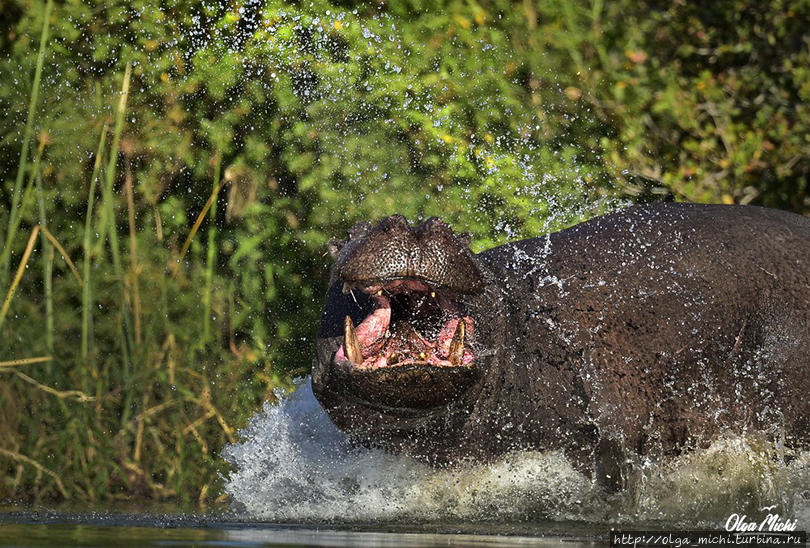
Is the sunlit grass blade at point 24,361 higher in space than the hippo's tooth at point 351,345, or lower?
lower

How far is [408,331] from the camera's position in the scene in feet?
15.5

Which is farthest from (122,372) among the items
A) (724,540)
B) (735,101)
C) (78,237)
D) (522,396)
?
(735,101)

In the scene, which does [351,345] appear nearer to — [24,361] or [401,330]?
[401,330]

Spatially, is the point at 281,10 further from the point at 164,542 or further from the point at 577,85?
the point at 164,542

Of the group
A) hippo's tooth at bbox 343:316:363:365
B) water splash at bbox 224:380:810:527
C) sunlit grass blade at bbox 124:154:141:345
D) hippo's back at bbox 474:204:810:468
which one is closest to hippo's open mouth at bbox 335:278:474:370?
hippo's tooth at bbox 343:316:363:365

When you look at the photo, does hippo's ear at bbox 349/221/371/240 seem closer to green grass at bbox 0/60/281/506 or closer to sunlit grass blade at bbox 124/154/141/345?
green grass at bbox 0/60/281/506

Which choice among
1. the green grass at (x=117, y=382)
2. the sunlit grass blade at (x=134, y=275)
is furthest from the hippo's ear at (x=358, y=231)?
the sunlit grass blade at (x=134, y=275)

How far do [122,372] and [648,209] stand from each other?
247 cm

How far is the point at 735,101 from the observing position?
814cm

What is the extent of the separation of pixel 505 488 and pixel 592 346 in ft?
2.01

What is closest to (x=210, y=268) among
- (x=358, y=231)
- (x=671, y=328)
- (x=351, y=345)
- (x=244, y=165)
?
(x=244, y=165)

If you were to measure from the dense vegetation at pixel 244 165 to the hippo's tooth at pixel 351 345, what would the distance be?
1.84 metres

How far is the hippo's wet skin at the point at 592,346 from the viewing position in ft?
15.5

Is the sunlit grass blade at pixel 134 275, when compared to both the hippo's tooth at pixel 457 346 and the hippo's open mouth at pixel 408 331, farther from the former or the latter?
the hippo's tooth at pixel 457 346
